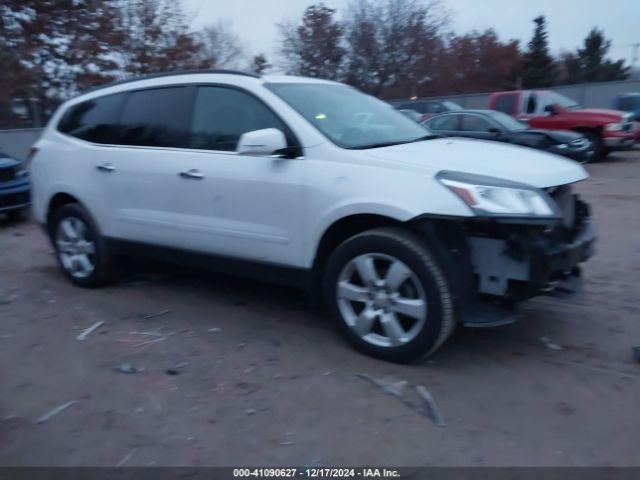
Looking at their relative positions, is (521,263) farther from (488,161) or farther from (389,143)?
(389,143)

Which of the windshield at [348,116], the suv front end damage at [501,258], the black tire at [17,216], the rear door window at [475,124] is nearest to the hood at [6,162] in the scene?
the black tire at [17,216]

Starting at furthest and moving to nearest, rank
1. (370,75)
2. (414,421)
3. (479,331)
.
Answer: (370,75), (479,331), (414,421)

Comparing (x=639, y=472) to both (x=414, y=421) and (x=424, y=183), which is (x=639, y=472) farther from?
(x=424, y=183)

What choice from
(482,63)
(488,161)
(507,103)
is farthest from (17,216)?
(482,63)

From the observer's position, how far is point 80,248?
589 centimetres

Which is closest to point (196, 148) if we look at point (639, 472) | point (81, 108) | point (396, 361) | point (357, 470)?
point (81, 108)

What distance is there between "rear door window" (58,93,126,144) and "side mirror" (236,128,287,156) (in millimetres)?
1829

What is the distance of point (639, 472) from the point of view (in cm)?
294

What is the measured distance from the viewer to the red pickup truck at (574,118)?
1523 centimetres

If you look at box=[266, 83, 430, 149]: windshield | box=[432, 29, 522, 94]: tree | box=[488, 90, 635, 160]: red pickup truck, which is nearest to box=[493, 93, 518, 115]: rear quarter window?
Result: box=[488, 90, 635, 160]: red pickup truck

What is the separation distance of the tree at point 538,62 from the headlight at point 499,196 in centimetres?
4571

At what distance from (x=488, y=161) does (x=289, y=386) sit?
6.19 ft

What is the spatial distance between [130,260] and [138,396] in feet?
8.54

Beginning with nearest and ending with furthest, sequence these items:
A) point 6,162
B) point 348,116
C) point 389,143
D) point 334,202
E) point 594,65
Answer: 1. point 334,202
2. point 389,143
3. point 348,116
4. point 6,162
5. point 594,65
